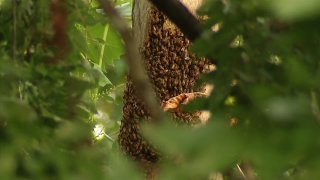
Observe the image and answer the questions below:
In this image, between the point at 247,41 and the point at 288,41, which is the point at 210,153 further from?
the point at 247,41

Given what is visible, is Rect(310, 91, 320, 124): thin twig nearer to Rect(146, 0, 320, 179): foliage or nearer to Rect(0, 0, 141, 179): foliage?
Rect(146, 0, 320, 179): foliage

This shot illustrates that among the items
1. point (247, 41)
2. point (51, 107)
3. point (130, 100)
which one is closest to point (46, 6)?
point (51, 107)

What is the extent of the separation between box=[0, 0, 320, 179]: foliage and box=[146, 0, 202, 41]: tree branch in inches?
7.1

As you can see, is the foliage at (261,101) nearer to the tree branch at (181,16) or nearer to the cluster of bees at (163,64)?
the tree branch at (181,16)

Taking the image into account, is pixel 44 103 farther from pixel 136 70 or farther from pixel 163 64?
pixel 163 64

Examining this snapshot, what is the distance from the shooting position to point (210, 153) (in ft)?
1.79

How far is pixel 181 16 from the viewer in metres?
1.22

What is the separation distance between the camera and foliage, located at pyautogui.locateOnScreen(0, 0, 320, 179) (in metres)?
0.57

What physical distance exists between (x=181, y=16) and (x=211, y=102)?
1.27ft

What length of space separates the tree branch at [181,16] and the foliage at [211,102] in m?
0.18

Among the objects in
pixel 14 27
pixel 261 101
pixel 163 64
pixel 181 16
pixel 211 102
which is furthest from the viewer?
pixel 163 64

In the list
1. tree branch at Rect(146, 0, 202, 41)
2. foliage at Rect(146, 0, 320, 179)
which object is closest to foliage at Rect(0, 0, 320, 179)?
foliage at Rect(146, 0, 320, 179)

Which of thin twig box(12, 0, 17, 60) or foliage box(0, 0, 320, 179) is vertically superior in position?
thin twig box(12, 0, 17, 60)

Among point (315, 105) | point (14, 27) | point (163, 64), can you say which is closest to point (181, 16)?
point (14, 27)
